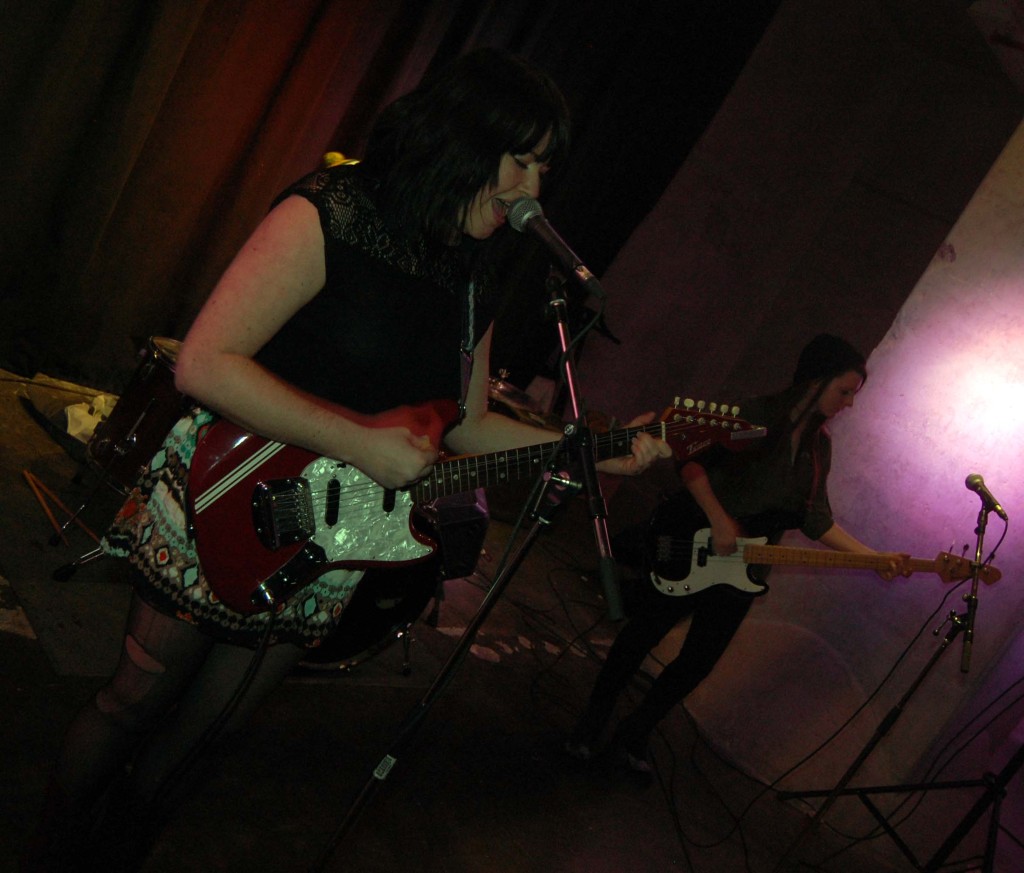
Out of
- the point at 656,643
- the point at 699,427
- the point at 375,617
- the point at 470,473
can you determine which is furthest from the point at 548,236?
the point at 656,643

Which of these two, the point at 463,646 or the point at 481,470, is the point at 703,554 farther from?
the point at 463,646

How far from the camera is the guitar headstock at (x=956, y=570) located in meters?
4.12

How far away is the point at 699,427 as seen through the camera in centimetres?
246

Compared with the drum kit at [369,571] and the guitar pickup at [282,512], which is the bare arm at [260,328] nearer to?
the guitar pickup at [282,512]

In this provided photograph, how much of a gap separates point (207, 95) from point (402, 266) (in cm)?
360

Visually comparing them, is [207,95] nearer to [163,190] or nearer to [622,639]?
[163,190]

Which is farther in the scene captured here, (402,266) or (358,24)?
(358,24)

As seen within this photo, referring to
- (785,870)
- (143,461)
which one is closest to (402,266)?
(143,461)

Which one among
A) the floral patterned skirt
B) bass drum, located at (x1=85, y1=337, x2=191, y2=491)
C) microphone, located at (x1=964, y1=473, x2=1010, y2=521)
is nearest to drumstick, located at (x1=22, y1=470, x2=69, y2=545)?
bass drum, located at (x1=85, y1=337, x2=191, y2=491)

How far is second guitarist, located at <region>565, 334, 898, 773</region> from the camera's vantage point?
3533 mm

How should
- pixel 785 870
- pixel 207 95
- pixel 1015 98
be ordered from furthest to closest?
pixel 1015 98
pixel 207 95
pixel 785 870

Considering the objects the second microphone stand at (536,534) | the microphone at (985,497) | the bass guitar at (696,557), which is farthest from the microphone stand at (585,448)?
the microphone at (985,497)

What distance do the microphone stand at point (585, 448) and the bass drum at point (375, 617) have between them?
0.91 metres

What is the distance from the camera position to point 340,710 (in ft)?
10.6
